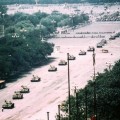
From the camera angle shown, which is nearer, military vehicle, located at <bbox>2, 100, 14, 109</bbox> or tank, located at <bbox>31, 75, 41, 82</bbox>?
military vehicle, located at <bbox>2, 100, 14, 109</bbox>

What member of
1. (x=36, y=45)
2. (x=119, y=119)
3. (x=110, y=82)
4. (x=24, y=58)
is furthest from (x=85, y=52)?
(x=119, y=119)

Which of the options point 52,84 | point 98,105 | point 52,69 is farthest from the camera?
point 52,69

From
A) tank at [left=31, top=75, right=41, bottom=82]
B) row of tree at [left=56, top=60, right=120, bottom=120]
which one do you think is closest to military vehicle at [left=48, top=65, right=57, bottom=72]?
tank at [left=31, top=75, right=41, bottom=82]

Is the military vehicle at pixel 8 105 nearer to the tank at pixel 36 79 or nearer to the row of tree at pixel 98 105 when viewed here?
the row of tree at pixel 98 105

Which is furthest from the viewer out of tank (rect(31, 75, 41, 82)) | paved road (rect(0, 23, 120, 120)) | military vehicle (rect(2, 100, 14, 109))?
tank (rect(31, 75, 41, 82))

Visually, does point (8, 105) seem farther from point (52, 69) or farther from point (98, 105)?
point (52, 69)

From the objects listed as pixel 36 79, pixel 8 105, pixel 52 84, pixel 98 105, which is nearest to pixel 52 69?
pixel 36 79

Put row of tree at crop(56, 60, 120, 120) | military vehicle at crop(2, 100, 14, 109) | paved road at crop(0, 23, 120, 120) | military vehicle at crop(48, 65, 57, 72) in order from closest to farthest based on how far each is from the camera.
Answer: row of tree at crop(56, 60, 120, 120) < paved road at crop(0, 23, 120, 120) < military vehicle at crop(2, 100, 14, 109) < military vehicle at crop(48, 65, 57, 72)

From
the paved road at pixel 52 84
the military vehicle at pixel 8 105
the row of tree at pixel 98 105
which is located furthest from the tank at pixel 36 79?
the row of tree at pixel 98 105

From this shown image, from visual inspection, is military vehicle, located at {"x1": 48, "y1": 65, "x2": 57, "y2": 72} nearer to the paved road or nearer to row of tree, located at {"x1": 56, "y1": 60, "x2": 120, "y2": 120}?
the paved road

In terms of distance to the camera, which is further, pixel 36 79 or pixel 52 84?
pixel 36 79

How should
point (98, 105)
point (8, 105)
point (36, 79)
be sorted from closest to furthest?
point (98, 105)
point (8, 105)
point (36, 79)
